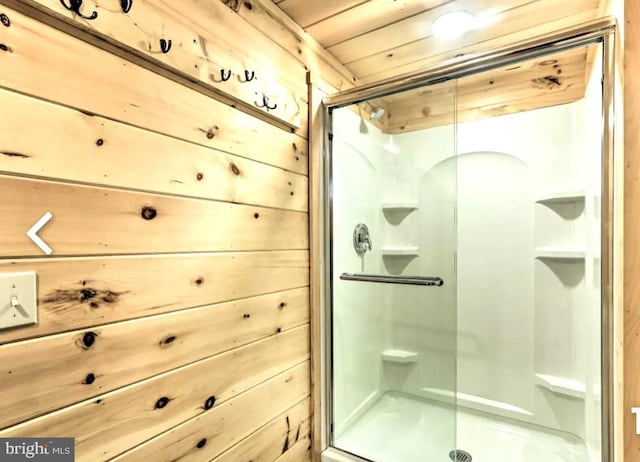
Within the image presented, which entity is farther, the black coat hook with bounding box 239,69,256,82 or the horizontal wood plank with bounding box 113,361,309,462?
the black coat hook with bounding box 239,69,256,82

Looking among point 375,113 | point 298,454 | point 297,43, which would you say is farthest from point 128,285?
point 375,113

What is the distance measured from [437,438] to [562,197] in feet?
4.87

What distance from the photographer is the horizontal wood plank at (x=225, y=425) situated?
3.18ft

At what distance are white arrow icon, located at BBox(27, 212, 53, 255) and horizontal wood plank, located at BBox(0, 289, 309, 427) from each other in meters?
0.19

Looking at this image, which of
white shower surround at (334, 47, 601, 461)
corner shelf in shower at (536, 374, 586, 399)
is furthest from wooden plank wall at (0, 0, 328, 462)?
corner shelf in shower at (536, 374, 586, 399)

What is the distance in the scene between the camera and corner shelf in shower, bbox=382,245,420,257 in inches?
73.8

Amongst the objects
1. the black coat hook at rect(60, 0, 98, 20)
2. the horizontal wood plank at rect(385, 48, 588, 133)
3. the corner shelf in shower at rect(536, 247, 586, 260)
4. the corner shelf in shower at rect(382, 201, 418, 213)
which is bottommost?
the corner shelf in shower at rect(536, 247, 586, 260)

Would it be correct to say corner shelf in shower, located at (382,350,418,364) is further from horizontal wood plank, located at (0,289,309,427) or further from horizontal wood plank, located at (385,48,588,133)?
horizontal wood plank, located at (385,48,588,133)

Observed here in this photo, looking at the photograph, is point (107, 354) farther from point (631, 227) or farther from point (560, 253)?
point (560, 253)

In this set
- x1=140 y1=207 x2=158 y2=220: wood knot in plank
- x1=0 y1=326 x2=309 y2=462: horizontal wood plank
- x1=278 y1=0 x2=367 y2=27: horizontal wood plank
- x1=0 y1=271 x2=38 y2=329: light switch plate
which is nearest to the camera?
x1=0 y1=271 x2=38 y2=329: light switch plate

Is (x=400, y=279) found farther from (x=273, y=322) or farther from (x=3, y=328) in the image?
(x=3, y=328)

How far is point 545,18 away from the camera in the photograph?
1.56 m

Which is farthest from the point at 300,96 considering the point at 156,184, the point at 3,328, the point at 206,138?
the point at 3,328

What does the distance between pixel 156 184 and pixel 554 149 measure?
2.13 meters
